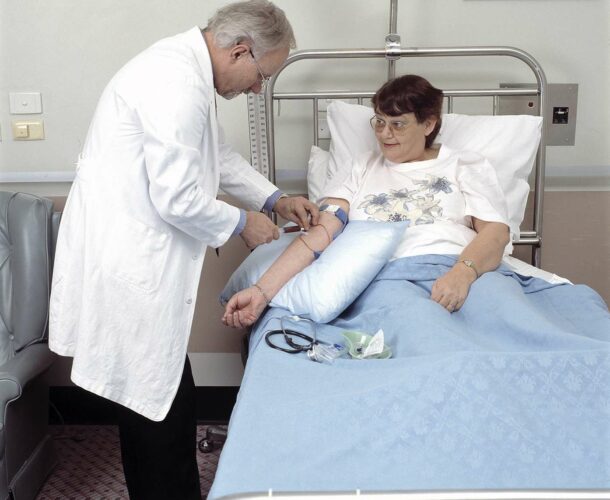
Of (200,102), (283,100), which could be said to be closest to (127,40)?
(283,100)

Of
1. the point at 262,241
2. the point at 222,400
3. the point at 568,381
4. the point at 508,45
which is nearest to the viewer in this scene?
the point at 568,381

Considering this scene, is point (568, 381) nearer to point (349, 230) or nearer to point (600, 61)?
point (349, 230)

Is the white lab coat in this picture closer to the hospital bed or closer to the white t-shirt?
the hospital bed

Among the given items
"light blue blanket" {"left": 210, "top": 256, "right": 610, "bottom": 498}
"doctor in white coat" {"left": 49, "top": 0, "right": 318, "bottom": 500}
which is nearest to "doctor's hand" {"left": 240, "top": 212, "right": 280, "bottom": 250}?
"doctor in white coat" {"left": 49, "top": 0, "right": 318, "bottom": 500}

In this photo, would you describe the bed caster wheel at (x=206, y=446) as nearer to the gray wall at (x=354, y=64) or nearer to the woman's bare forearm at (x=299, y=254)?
the woman's bare forearm at (x=299, y=254)

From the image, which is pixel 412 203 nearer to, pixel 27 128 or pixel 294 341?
pixel 294 341

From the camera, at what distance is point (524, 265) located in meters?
2.27

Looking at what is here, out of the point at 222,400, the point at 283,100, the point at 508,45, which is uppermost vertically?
the point at 508,45

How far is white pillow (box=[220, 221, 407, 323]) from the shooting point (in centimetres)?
189

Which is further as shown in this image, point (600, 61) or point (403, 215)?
point (600, 61)

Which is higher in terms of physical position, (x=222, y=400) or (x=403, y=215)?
(x=403, y=215)

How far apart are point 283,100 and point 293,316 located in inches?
37.8

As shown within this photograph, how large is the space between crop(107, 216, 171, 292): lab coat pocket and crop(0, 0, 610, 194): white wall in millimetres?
943

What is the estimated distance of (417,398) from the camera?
1.26 m
